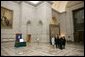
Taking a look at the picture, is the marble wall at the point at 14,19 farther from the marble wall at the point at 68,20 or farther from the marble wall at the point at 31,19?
the marble wall at the point at 68,20

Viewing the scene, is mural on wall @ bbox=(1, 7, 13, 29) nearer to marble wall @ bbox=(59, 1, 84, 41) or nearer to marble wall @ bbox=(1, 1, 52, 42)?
marble wall @ bbox=(1, 1, 52, 42)

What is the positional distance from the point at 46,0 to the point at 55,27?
4.33 metres

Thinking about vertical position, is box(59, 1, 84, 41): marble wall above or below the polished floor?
above

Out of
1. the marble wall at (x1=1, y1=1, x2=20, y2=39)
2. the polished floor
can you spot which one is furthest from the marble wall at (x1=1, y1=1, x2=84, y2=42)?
the polished floor

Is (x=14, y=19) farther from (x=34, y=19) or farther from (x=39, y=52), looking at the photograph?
(x=39, y=52)

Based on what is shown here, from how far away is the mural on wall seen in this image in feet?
42.9

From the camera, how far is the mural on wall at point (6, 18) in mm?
13062

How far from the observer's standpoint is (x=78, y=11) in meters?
17.1

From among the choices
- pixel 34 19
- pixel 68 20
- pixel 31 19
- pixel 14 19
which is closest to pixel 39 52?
pixel 14 19

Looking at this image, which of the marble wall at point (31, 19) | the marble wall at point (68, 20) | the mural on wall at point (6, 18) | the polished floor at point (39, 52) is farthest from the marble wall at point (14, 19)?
the marble wall at point (68, 20)

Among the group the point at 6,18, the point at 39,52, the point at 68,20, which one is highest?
the point at 68,20

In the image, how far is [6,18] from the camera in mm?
13406

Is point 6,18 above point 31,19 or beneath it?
beneath

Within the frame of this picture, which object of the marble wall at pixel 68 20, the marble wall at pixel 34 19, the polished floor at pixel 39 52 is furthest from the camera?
the marble wall at pixel 68 20
